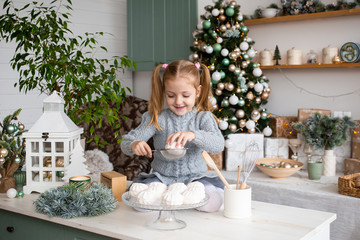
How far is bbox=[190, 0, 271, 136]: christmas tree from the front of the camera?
10.7 ft

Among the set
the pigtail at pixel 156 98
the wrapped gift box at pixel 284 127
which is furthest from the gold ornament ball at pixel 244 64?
the pigtail at pixel 156 98

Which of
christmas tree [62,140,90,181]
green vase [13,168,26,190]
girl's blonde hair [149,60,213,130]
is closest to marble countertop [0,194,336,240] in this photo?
christmas tree [62,140,90,181]

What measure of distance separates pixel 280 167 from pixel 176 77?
149 centimetres

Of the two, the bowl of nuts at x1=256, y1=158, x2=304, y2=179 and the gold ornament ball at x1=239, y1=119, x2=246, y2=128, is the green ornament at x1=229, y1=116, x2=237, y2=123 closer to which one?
the gold ornament ball at x1=239, y1=119, x2=246, y2=128

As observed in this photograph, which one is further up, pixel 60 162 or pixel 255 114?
pixel 255 114

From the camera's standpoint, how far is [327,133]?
297 centimetres

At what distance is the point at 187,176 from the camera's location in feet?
6.06

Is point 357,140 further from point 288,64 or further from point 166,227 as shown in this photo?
point 166,227

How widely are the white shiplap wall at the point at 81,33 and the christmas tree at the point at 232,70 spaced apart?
1.18 meters

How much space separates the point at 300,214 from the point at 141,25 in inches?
121

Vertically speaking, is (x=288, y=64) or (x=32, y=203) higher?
(x=288, y=64)

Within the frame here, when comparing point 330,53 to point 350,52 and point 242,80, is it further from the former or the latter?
point 242,80

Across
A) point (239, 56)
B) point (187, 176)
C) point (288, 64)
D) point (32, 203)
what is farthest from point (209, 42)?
point (32, 203)

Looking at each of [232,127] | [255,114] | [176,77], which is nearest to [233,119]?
[232,127]
